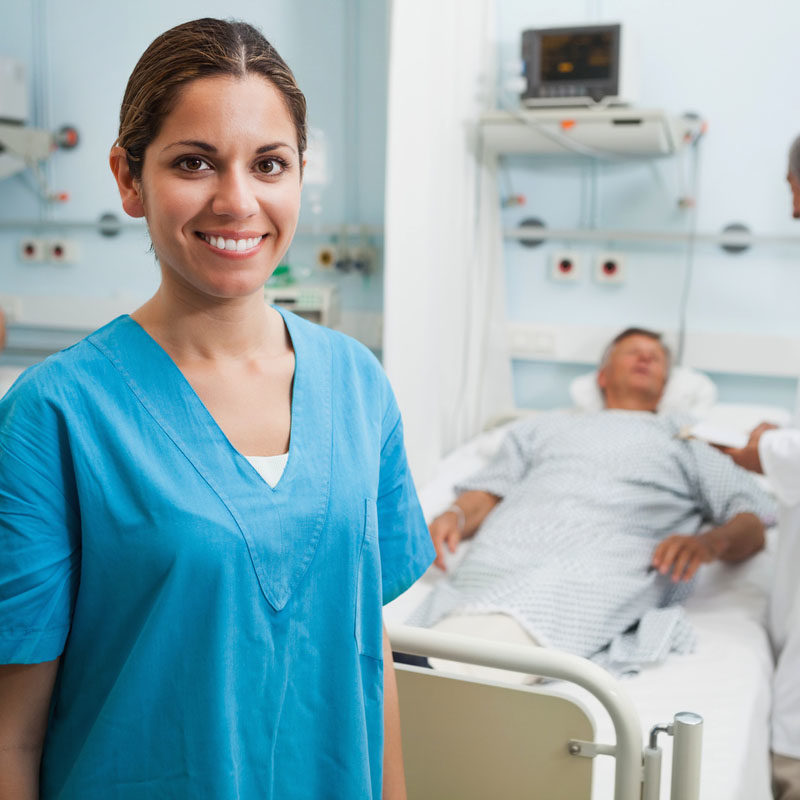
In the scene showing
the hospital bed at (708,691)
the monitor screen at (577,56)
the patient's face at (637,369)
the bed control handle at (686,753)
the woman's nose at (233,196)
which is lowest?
the hospital bed at (708,691)

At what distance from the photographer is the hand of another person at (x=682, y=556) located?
2082mm

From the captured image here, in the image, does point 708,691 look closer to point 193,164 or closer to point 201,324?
point 201,324

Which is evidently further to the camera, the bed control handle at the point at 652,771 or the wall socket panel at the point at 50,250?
the wall socket panel at the point at 50,250

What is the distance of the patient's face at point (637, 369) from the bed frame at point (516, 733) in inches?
66.7

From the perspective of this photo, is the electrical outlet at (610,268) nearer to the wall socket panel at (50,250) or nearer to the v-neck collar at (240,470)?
the wall socket panel at (50,250)

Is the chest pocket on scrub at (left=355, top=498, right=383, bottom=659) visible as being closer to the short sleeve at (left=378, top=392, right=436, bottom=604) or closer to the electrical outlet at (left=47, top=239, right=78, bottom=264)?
the short sleeve at (left=378, top=392, right=436, bottom=604)

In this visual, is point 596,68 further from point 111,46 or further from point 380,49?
point 111,46

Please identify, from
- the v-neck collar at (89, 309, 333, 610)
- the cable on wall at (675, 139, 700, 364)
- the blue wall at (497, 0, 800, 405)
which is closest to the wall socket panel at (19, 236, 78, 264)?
the blue wall at (497, 0, 800, 405)

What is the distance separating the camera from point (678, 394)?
114 inches

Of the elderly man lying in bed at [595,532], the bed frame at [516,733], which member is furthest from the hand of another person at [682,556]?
the bed frame at [516,733]

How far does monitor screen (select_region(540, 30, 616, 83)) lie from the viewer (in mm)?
2820

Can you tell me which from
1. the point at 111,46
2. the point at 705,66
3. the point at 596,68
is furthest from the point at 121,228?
the point at 705,66

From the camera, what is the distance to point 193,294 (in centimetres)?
82

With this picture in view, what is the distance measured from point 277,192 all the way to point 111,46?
215cm
